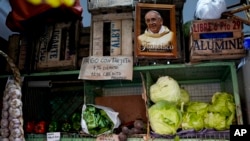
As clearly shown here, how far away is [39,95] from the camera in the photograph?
2627mm

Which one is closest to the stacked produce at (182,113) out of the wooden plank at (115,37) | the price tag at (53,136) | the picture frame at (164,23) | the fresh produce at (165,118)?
the fresh produce at (165,118)

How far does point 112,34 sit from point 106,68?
1.01 ft

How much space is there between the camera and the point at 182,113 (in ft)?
6.80

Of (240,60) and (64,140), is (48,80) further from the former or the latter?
(240,60)

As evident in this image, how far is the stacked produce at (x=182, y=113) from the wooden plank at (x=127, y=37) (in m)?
0.37

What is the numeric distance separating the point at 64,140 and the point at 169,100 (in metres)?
0.87

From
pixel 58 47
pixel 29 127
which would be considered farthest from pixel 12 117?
pixel 58 47

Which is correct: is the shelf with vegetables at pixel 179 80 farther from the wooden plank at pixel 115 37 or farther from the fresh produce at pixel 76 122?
the wooden plank at pixel 115 37

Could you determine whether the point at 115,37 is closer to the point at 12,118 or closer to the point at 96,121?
the point at 96,121

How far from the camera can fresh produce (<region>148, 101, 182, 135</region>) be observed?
195 cm

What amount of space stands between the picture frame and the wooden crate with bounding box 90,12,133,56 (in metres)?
0.13

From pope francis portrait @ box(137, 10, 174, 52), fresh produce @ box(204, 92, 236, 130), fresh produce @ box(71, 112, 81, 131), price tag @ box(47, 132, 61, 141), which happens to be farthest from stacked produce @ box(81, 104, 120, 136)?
fresh produce @ box(204, 92, 236, 130)

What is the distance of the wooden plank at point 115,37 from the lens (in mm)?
2250

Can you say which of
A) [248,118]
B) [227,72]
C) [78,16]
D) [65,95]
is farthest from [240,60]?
[65,95]
